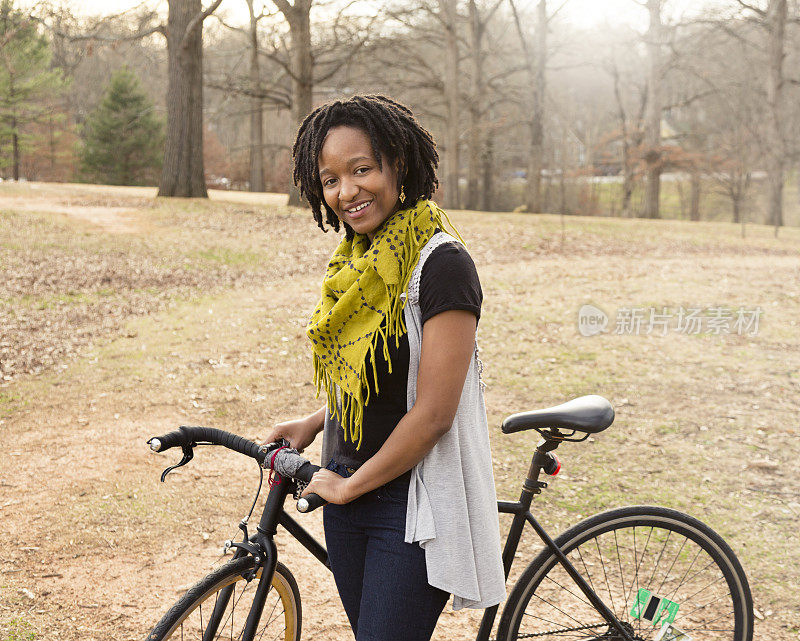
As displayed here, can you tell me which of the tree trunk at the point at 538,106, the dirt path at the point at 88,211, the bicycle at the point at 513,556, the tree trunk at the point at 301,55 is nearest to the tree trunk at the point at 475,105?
the tree trunk at the point at 538,106

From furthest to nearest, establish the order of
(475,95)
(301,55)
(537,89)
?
(475,95)
(537,89)
(301,55)

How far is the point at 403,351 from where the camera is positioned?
5.71 ft

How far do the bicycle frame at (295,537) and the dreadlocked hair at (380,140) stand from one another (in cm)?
74

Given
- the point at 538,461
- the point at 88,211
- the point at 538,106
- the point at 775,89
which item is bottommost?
the point at 538,461

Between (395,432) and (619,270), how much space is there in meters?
11.7

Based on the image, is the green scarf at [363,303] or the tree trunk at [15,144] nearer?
the green scarf at [363,303]

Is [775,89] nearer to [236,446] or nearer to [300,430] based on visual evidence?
[300,430]

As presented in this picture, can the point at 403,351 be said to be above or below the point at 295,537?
above

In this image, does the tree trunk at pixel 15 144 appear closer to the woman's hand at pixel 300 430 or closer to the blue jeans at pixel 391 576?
the woman's hand at pixel 300 430

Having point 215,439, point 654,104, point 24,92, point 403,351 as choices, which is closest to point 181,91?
point 654,104

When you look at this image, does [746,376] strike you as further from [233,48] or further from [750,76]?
[750,76]

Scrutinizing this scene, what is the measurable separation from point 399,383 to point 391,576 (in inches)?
17.7

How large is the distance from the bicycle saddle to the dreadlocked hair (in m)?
0.70

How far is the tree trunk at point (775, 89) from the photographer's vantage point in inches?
960
